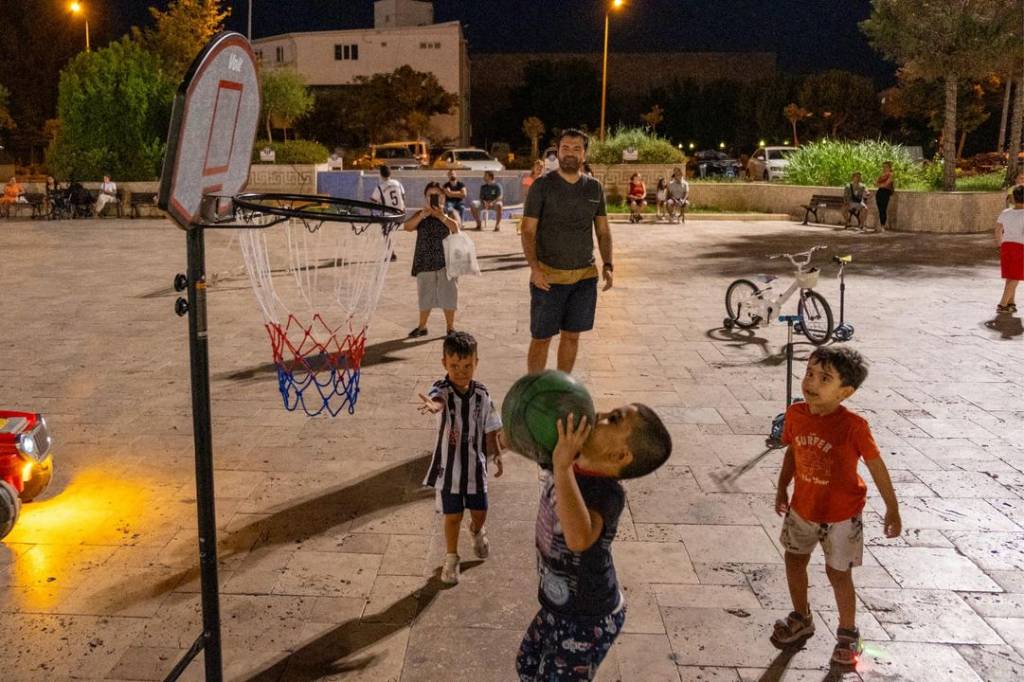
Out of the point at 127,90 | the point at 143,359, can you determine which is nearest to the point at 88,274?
the point at 143,359

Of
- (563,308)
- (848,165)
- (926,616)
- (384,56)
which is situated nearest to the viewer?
(926,616)

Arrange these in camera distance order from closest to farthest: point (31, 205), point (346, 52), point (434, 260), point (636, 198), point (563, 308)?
point (563, 308) < point (434, 260) < point (636, 198) < point (31, 205) < point (346, 52)

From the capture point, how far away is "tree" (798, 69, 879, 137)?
51.4 m

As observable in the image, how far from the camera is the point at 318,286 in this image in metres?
13.3

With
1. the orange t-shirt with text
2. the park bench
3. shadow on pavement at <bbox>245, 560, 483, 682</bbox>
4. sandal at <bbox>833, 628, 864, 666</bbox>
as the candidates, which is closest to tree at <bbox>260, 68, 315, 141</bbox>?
the park bench

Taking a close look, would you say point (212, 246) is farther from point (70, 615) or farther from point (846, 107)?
point (846, 107)

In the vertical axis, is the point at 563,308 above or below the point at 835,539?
above

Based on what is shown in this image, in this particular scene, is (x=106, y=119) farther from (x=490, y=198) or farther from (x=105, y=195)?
(x=490, y=198)

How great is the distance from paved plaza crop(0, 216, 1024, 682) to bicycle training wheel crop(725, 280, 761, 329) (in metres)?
0.19

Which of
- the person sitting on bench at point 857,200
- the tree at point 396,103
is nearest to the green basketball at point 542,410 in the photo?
the person sitting on bench at point 857,200

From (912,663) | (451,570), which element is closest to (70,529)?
(451,570)

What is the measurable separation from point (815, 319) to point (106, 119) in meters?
24.7

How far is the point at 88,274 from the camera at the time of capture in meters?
14.7

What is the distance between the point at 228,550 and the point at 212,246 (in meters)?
14.7
